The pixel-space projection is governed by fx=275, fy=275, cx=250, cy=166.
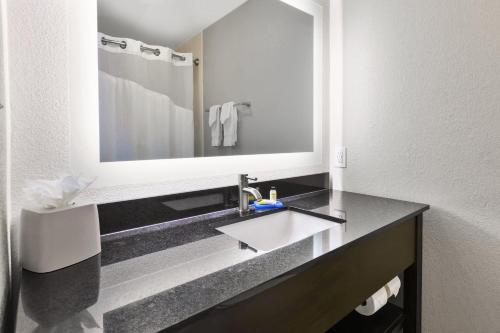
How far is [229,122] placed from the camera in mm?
1288

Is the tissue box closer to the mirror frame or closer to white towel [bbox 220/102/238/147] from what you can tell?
the mirror frame

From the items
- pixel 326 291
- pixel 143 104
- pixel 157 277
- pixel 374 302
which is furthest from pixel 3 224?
pixel 374 302

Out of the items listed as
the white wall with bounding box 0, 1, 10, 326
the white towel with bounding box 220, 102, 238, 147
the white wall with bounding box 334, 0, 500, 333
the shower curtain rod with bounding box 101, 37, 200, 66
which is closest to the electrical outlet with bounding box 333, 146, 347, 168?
the white wall with bounding box 334, 0, 500, 333

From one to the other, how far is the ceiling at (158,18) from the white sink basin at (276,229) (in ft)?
2.50

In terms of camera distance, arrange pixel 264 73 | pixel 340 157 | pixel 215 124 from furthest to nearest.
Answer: pixel 340 157, pixel 264 73, pixel 215 124

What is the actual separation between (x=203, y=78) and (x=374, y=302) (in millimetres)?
1117

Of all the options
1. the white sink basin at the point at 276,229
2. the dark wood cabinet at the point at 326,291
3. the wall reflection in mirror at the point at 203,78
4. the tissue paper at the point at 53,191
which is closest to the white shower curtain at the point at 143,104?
the wall reflection in mirror at the point at 203,78

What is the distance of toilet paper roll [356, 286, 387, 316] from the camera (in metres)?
1.04

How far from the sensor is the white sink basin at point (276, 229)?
107 centimetres

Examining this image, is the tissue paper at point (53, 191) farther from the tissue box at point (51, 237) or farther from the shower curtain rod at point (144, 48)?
the shower curtain rod at point (144, 48)

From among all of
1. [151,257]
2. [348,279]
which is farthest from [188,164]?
[348,279]

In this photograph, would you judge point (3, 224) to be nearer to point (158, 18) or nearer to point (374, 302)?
point (158, 18)

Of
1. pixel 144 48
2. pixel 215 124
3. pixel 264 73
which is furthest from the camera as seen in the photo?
pixel 264 73

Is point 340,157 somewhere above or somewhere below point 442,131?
below
